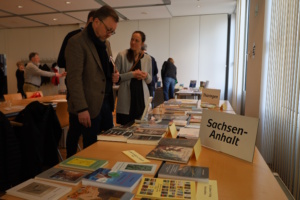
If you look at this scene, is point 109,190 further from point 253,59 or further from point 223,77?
point 223,77

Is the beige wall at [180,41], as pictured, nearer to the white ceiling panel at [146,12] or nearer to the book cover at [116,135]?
the white ceiling panel at [146,12]

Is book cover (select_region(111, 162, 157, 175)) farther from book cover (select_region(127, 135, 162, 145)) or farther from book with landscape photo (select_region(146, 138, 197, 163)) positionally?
book cover (select_region(127, 135, 162, 145))

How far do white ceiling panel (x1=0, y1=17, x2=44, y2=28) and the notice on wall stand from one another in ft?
25.3

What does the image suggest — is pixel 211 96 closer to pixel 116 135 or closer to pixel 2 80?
pixel 116 135

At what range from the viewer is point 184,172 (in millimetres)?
910

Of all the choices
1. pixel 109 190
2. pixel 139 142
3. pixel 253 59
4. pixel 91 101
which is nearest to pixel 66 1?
pixel 253 59

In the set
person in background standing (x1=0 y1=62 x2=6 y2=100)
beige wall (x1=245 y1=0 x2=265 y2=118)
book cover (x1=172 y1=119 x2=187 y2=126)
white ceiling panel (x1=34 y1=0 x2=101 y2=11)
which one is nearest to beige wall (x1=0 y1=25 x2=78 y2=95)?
person in background standing (x1=0 y1=62 x2=6 y2=100)

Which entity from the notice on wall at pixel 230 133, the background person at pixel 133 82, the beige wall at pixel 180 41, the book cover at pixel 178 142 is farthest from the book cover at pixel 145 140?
the beige wall at pixel 180 41

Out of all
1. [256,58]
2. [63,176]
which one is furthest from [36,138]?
[256,58]

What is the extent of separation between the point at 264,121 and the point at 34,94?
3.66 metres

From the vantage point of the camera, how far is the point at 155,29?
7734 mm

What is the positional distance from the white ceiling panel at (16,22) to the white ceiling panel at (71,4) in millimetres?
2015

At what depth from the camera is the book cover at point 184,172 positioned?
2.84ft

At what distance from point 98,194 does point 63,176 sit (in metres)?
0.22
